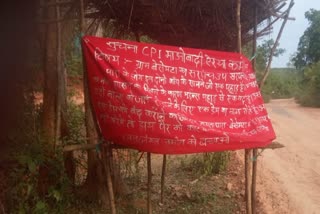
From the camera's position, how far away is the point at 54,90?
4188mm

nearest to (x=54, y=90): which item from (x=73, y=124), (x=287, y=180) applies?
(x=73, y=124)

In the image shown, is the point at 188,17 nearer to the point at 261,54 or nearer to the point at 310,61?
the point at 261,54

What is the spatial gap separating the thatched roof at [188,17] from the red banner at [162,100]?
2.33ft

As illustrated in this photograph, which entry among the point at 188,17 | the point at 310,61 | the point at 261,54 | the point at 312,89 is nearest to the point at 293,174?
the point at 188,17

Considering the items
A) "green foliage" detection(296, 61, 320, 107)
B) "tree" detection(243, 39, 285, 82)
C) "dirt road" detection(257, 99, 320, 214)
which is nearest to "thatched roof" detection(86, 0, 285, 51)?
"tree" detection(243, 39, 285, 82)

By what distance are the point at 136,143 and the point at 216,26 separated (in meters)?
1.75

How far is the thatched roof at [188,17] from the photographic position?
11.9ft

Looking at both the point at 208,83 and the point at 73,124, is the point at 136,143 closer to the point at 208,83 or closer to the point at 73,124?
the point at 208,83

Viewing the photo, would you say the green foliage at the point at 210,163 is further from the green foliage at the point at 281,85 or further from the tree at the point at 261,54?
the green foliage at the point at 281,85

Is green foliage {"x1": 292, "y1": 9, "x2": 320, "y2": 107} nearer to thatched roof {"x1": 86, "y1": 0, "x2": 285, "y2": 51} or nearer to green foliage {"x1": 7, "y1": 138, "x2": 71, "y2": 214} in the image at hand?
thatched roof {"x1": 86, "y1": 0, "x2": 285, "y2": 51}

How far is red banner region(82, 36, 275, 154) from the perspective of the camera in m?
2.86

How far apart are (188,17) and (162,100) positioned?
137 centimetres

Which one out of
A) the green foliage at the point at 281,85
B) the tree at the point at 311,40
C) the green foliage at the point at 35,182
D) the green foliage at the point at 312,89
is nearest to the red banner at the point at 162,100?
the green foliage at the point at 35,182

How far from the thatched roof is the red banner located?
71cm
